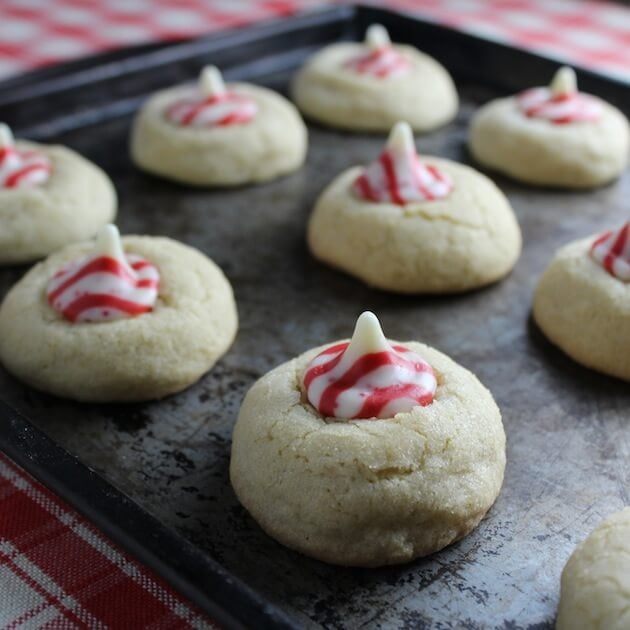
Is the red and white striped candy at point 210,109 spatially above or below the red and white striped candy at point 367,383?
below

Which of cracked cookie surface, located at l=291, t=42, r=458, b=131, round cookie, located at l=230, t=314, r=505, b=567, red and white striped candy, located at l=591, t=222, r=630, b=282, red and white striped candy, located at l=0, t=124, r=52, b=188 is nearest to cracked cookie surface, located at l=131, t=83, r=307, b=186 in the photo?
cracked cookie surface, located at l=291, t=42, r=458, b=131

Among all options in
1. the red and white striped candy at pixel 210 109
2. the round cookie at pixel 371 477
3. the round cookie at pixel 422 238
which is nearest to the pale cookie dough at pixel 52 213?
the red and white striped candy at pixel 210 109

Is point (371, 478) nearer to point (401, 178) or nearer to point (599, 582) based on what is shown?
point (599, 582)

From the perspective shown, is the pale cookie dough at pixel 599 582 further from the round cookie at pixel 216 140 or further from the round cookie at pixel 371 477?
the round cookie at pixel 216 140

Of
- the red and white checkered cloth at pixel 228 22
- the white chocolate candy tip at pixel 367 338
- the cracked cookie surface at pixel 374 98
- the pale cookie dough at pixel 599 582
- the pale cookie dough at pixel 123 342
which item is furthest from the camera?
the red and white checkered cloth at pixel 228 22

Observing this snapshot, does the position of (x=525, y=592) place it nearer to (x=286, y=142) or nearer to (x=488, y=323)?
(x=488, y=323)

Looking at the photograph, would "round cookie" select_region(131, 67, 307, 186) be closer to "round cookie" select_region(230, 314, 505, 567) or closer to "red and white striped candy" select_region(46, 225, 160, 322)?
"red and white striped candy" select_region(46, 225, 160, 322)

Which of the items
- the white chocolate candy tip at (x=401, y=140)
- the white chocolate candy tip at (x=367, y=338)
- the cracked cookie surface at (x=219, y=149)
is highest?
the white chocolate candy tip at (x=367, y=338)

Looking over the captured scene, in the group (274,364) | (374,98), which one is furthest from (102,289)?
(374,98)
